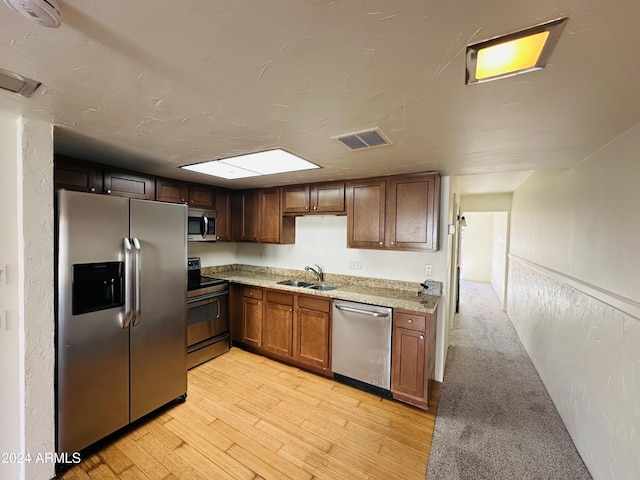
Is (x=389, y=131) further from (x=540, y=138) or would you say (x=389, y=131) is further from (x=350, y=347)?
(x=350, y=347)

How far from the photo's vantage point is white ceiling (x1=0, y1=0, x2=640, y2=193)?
80 cm

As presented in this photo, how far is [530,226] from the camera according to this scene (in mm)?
3977

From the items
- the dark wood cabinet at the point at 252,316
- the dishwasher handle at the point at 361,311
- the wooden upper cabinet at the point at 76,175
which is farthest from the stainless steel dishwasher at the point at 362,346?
the wooden upper cabinet at the point at 76,175

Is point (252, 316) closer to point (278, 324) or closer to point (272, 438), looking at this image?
point (278, 324)

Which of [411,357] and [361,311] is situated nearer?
A: [411,357]

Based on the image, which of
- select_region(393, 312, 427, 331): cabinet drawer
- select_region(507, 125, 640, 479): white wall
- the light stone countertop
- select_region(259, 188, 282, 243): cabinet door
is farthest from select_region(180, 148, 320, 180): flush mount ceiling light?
select_region(507, 125, 640, 479): white wall

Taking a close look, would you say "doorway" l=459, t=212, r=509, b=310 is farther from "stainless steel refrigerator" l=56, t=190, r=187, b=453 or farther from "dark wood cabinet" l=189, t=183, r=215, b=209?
"stainless steel refrigerator" l=56, t=190, r=187, b=453

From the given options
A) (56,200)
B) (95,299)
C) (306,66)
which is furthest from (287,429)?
(306,66)

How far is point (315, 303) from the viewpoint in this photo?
3.07 meters

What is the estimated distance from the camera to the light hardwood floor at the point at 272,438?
1848 millimetres

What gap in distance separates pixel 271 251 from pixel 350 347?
2002mm

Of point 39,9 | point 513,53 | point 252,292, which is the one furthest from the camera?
point 252,292

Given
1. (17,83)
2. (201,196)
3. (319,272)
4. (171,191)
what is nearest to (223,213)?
(201,196)

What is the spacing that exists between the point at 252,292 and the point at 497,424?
2.87m
